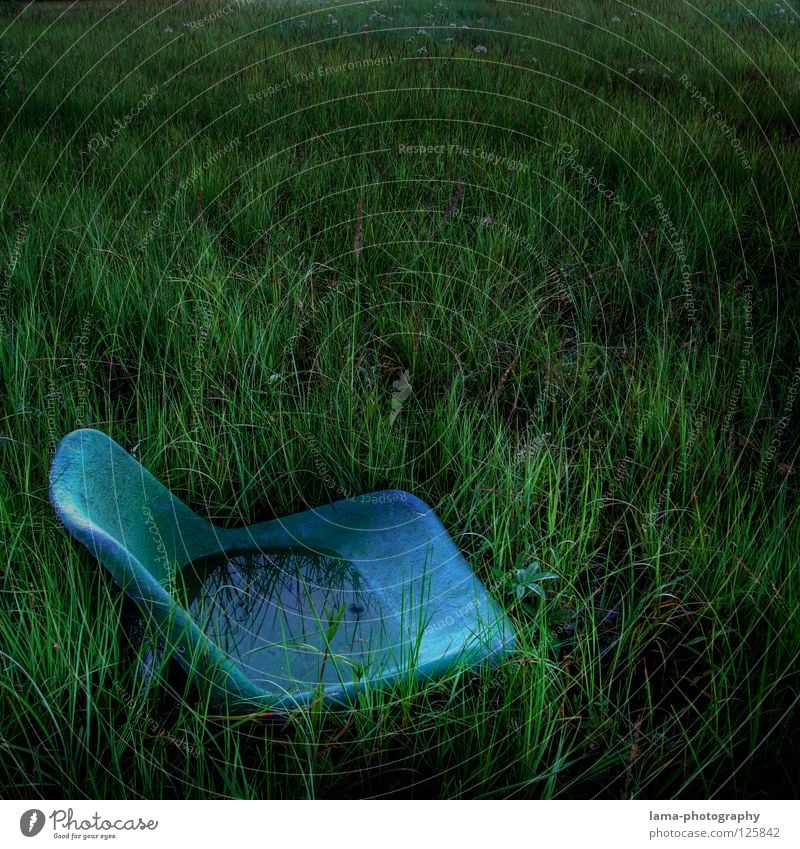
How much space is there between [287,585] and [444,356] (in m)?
0.67

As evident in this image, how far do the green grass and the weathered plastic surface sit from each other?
52mm

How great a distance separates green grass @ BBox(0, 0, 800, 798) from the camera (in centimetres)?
95

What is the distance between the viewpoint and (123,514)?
3.66ft

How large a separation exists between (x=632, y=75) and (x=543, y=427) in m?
1.96

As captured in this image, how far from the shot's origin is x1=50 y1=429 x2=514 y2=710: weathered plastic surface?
0.95 metres

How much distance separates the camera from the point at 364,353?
162cm

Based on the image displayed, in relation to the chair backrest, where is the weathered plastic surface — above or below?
below

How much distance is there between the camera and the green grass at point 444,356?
0.95 m

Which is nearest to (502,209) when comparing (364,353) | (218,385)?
(364,353)

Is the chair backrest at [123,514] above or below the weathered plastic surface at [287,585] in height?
above

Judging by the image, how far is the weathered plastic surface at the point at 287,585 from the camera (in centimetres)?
95

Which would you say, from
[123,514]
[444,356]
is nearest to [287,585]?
[123,514]

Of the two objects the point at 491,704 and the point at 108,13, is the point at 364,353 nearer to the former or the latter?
the point at 491,704

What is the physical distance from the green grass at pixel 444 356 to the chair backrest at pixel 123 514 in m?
0.07
